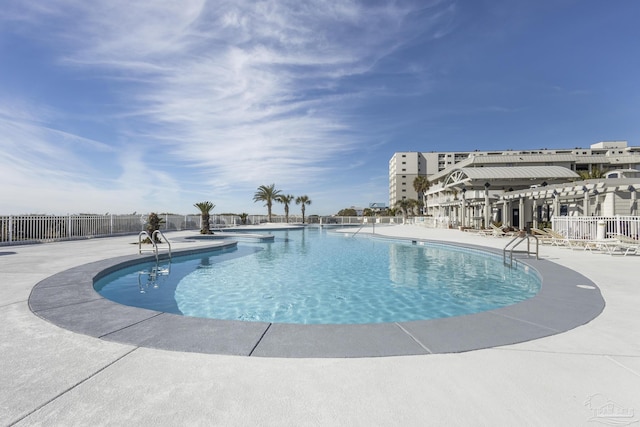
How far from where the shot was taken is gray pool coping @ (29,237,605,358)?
2.60 meters

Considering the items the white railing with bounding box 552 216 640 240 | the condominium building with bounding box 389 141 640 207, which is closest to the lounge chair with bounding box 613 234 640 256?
the white railing with bounding box 552 216 640 240

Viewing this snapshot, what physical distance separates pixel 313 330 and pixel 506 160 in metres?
55.6

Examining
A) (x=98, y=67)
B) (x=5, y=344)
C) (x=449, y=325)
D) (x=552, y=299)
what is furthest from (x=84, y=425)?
(x=98, y=67)

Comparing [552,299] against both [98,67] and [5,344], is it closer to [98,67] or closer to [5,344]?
[5,344]

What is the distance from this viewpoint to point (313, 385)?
6.65 ft

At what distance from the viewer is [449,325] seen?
320 cm

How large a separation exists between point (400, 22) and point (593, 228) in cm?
1343

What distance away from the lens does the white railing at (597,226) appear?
1094 cm

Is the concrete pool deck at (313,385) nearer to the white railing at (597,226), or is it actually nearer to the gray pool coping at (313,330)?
the gray pool coping at (313,330)

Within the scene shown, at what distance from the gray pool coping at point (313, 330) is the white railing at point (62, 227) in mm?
12092

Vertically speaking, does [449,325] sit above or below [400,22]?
below

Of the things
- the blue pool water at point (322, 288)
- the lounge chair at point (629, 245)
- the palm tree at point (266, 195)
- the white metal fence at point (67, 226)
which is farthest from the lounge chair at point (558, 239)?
the palm tree at point (266, 195)

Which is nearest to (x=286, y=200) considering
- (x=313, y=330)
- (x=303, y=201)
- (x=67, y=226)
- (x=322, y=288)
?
(x=303, y=201)

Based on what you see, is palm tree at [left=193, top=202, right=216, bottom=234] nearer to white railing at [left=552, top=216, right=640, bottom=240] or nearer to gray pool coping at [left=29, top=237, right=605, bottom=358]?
gray pool coping at [left=29, top=237, right=605, bottom=358]
